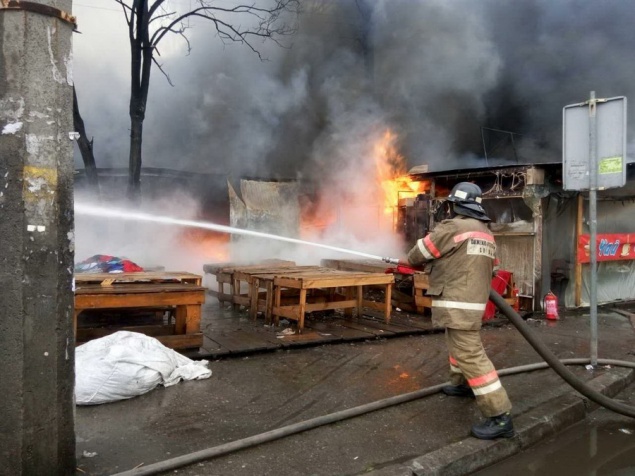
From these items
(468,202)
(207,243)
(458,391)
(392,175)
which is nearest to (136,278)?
(458,391)

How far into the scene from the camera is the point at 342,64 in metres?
14.8

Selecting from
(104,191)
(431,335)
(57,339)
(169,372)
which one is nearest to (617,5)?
(431,335)

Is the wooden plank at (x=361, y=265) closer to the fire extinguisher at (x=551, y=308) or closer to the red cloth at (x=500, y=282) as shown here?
the red cloth at (x=500, y=282)

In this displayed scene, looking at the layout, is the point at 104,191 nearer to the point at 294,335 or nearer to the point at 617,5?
the point at 294,335

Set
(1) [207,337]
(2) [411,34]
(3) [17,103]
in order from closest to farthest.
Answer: (3) [17,103]
(1) [207,337]
(2) [411,34]

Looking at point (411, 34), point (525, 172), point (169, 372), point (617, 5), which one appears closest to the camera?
point (169, 372)

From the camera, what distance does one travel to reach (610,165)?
490cm

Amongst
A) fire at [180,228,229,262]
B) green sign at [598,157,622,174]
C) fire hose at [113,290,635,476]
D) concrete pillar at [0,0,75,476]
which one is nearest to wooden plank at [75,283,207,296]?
fire hose at [113,290,635,476]

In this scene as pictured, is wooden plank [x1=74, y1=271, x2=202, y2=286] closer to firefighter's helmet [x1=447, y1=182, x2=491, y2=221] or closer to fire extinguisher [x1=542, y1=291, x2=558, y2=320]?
firefighter's helmet [x1=447, y1=182, x2=491, y2=221]

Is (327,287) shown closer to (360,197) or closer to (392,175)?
(392,175)

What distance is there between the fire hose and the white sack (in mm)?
1332

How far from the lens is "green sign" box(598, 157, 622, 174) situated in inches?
190

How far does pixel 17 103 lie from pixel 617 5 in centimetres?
1581

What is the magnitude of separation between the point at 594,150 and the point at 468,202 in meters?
2.14
